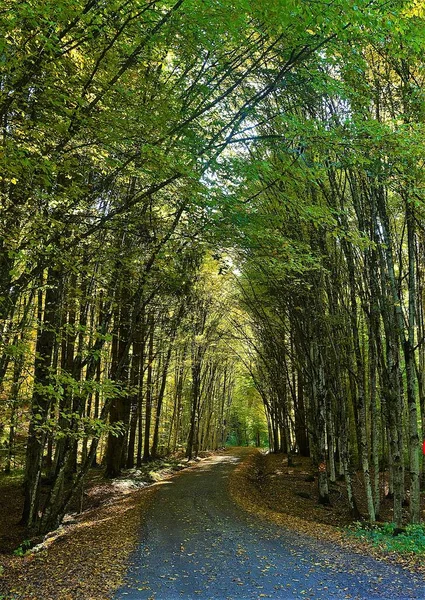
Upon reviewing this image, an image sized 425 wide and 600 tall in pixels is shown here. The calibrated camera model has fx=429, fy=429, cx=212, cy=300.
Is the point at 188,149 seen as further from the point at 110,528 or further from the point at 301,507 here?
the point at 301,507

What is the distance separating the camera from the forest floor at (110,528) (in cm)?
571

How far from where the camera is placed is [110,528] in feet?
29.2

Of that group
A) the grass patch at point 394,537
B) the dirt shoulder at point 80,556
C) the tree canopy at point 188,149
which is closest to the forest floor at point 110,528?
the dirt shoulder at point 80,556

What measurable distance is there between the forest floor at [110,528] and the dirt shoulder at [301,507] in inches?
0.7

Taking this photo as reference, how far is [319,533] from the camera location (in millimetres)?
8469

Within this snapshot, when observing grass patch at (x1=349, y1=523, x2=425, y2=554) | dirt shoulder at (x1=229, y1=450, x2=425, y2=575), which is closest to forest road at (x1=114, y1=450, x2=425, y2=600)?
→ dirt shoulder at (x1=229, y1=450, x2=425, y2=575)

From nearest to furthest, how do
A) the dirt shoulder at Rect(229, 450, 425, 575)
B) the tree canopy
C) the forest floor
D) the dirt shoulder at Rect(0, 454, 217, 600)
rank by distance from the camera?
the tree canopy, the dirt shoulder at Rect(0, 454, 217, 600), the forest floor, the dirt shoulder at Rect(229, 450, 425, 575)

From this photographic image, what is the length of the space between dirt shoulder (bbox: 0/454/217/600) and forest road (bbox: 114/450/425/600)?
28cm

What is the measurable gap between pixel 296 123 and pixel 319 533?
7570mm

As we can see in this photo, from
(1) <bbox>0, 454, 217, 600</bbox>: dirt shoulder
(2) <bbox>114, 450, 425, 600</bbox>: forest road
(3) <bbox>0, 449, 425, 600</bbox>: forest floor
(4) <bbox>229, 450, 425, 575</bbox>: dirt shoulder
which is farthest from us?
(4) <bbox>229, 450, 425, 575</bbox>: dirt shoulder

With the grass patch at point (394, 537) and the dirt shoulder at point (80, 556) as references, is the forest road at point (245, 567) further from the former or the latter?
the grass patch at point (394, 537)

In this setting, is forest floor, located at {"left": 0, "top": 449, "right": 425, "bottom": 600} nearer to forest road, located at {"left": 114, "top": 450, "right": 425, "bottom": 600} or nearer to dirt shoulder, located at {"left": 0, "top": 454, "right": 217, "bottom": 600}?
dirt shoulder, located at {"left": 0, "top": 454, "right": 217, "bottom": 600}

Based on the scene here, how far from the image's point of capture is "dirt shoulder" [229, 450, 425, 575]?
7301mm

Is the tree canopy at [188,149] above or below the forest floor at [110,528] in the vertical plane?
above
